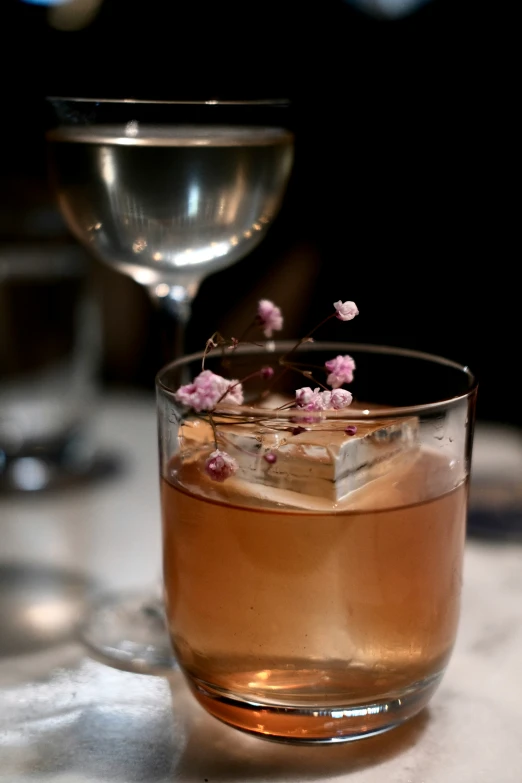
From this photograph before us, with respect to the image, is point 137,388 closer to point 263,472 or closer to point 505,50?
point 505,50

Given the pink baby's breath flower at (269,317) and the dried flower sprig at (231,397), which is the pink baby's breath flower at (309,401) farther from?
the pink baby's breath flower at (269,317)

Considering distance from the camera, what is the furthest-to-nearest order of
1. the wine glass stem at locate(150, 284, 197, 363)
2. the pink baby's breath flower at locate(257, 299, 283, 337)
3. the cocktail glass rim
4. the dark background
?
the dark background → the wine glass stem at locate(150, 284, 197, 363) → the pink baby's breath flower at locate(257, 299, 283, 337) → the cocktail glass rim

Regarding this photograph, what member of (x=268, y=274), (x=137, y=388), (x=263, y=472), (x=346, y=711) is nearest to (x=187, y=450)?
(x=263, y=472)

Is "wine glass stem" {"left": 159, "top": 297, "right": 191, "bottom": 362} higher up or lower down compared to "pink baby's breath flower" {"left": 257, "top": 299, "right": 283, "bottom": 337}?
lower down

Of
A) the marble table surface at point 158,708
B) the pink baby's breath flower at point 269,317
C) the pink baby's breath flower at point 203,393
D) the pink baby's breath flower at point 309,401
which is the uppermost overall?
the pink baby's breath flower at point 269,317

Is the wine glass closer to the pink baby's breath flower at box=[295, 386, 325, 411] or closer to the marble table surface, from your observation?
the marble table surface

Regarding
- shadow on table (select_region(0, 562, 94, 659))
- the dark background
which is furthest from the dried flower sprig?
the dark background

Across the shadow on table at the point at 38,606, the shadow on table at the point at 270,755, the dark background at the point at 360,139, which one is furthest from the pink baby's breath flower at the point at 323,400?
the dark background at the point at 360,139
